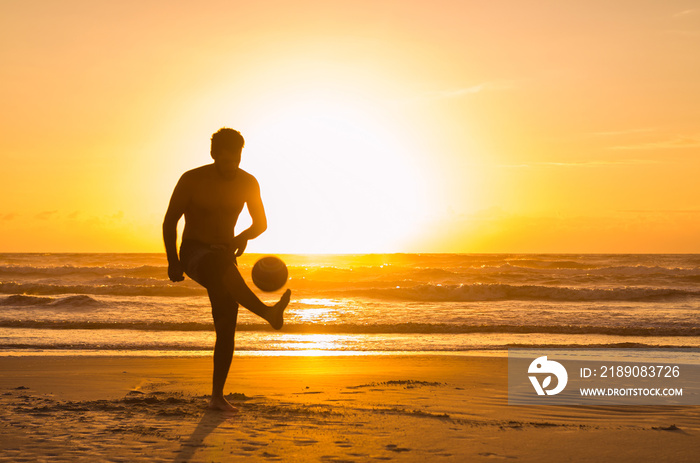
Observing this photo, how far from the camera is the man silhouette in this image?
495 cm

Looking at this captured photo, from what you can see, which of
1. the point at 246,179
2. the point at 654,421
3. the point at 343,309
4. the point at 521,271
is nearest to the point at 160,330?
the point at 343,309

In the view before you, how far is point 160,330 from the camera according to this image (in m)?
14.7

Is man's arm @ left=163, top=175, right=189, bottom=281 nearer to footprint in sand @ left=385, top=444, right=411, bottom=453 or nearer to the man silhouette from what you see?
the man silhouette

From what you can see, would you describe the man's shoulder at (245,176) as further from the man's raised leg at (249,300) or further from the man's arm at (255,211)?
the man's raised leg at (249,300)

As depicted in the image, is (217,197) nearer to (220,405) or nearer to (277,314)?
(277,314)

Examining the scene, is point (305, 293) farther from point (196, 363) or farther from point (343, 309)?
point (196, 363)

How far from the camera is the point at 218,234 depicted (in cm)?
505

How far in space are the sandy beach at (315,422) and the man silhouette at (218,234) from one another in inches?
33.7

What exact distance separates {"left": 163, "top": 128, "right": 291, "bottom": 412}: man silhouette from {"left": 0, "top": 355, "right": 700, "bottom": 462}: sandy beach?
2.81ft

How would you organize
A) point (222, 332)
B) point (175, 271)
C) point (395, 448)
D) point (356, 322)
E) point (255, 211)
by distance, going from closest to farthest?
point (395, 448) < point (175, 271) < point (222, 332) < point (255, 211) < point (356, 322)

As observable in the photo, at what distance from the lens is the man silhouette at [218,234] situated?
195 inches

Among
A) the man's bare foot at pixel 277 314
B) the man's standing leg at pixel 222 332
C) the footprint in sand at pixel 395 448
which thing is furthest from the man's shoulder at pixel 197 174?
the footprint in sand at pixel 395 448

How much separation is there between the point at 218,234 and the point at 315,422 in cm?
159

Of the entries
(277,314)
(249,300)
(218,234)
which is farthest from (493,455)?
(218,234)
